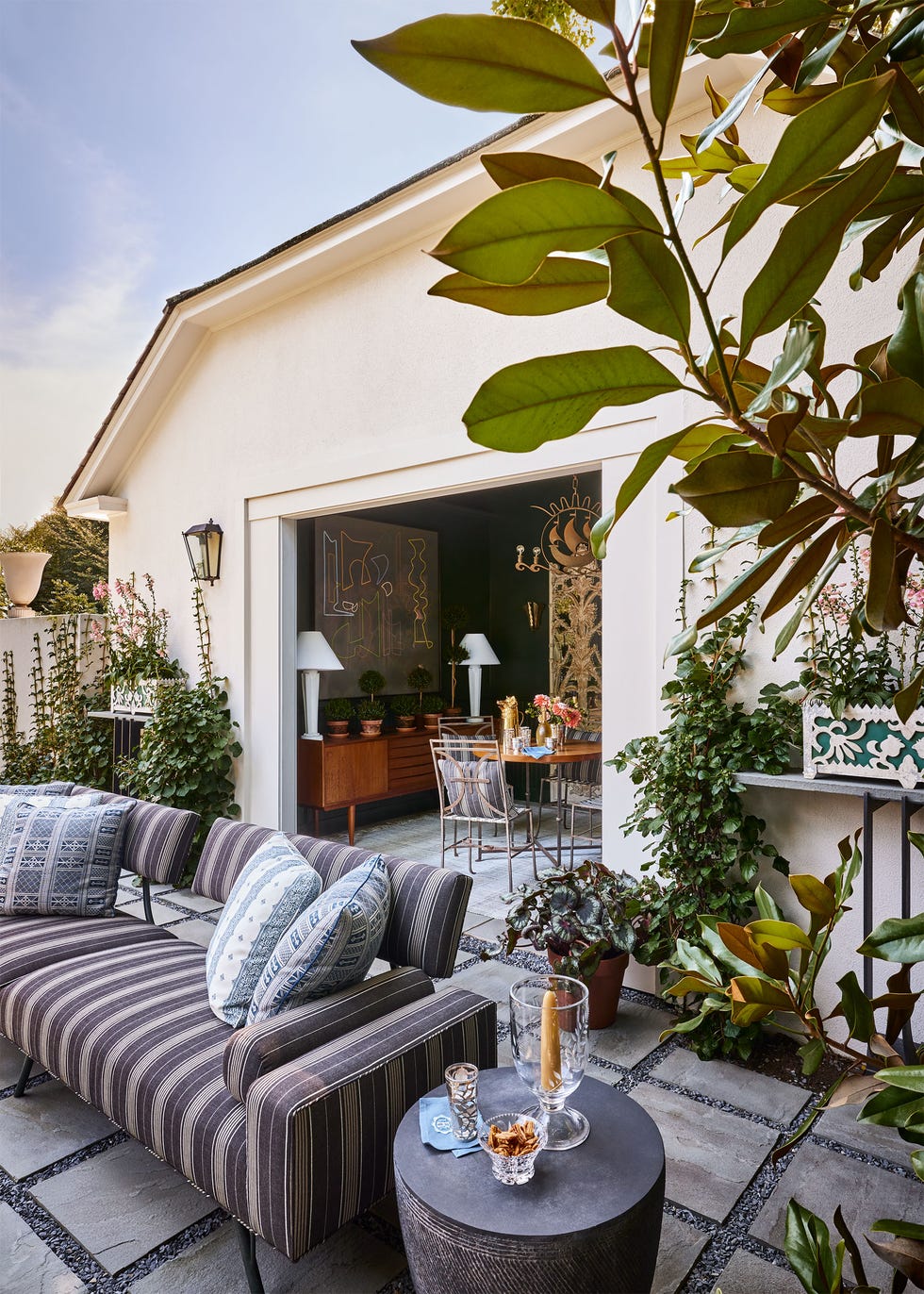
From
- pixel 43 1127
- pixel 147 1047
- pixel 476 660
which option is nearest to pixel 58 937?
pixel 43 1127

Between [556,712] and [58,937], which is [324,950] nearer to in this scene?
[58,937]

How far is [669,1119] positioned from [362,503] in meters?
3.38

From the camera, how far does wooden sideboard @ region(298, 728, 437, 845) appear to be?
19.5 ft

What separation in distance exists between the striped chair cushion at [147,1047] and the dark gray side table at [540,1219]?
0.48m

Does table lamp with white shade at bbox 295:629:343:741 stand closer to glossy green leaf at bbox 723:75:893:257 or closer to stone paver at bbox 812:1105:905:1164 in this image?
stone paver at bbox 812:1105:905:1164

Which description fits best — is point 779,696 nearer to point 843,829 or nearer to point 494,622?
point 843,829

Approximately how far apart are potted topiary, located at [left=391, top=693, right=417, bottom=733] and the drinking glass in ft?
17.6

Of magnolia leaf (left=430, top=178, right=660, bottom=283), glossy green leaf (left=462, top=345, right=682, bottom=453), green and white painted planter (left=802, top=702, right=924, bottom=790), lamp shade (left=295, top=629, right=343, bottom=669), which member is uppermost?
magnolia leaf (left=430, top=178, right=660, bottom=283)

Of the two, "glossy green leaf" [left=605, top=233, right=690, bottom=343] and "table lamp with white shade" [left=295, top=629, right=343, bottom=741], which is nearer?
"glossy green leaf" [left=605, top=233, right=690, bottom=343]

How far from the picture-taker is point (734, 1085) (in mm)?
2662

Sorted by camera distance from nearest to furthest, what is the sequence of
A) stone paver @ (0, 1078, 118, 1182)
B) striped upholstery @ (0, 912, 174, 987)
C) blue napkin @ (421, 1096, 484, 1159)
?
blue napkin @ (421, 1096, 484, 1159), stone paver @ (0, 1078, 118, 1182), striped upholstery @ (0, 912, 174, 987)

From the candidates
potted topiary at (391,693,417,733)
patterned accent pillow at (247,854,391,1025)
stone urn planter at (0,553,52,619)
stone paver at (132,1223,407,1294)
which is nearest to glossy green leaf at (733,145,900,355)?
patterned accent pillow at (247,854,391,1025)

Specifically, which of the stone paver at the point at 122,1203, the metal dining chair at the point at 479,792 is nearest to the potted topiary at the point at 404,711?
the metal dining chair at the point at 479,792

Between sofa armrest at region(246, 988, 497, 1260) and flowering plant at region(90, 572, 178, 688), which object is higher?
flowering plant at region(90, 572, 178, 688)
